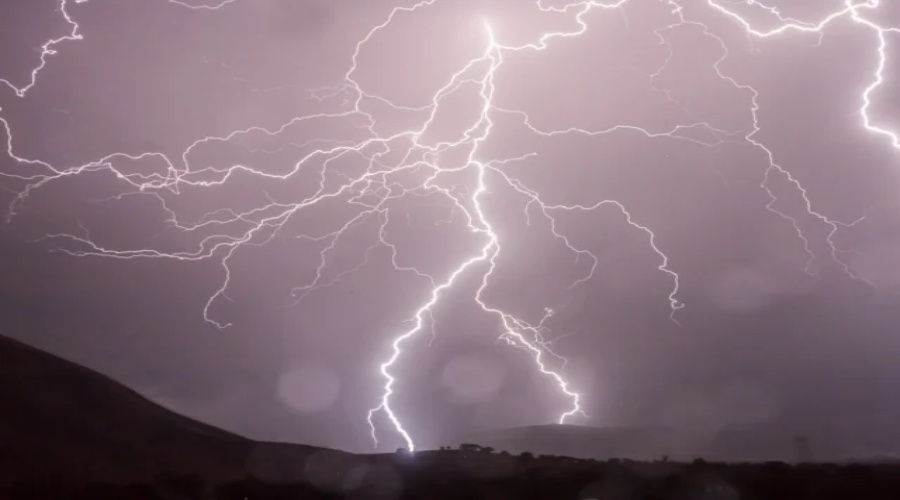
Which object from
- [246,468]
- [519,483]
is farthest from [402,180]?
[246,468]

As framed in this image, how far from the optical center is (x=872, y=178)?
16.9ft

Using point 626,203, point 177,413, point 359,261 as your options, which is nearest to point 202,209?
point 359,261


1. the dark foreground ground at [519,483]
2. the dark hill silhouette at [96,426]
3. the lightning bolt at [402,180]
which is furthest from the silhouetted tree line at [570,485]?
the lightning bolt at [402,180]

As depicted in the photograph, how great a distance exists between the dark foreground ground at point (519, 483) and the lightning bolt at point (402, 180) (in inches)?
17.0

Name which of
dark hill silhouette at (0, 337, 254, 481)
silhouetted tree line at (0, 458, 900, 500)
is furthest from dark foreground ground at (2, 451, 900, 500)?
dark hill silhouette at (0, 337, 254, 481)

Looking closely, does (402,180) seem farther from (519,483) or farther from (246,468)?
(246,468)

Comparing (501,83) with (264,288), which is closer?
(501,83)

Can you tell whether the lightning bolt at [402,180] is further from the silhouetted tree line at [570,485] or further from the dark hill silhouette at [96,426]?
the dark hill silhouette at [96,426]

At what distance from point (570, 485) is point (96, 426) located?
4.47m

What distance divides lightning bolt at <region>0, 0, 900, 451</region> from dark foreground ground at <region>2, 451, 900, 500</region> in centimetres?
43

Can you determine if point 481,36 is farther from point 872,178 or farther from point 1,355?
point 1,355

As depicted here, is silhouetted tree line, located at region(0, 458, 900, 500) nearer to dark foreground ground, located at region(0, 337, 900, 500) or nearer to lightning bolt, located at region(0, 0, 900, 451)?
dark foreground ground, located at region(0, 337, 900, 500)

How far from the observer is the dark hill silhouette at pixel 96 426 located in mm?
5340

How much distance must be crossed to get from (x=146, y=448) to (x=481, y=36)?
4.86 metres
